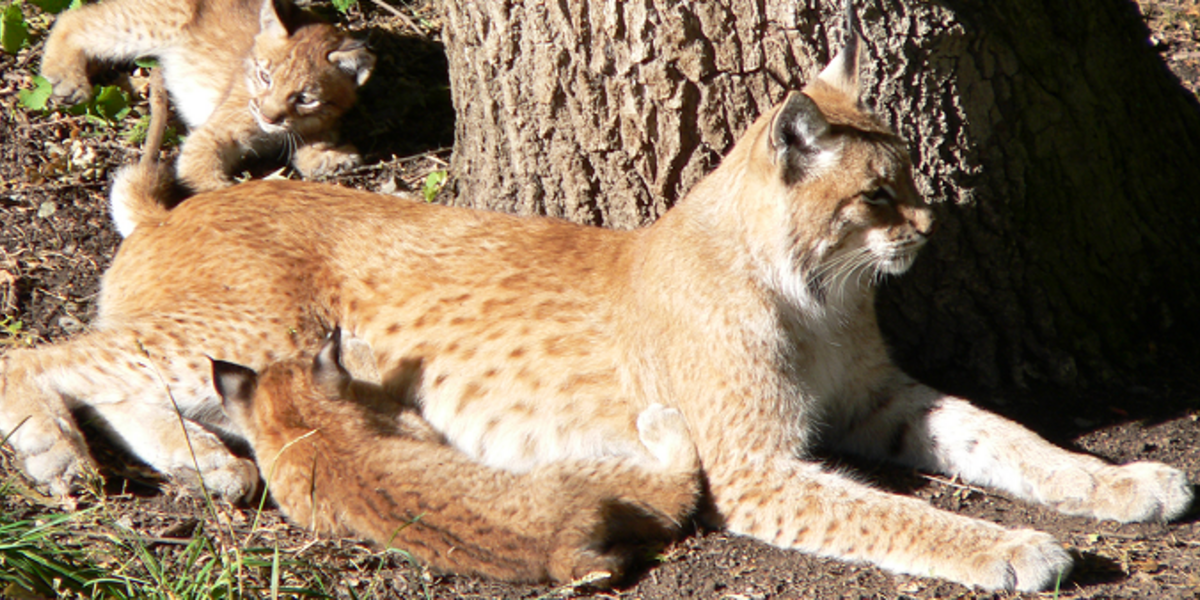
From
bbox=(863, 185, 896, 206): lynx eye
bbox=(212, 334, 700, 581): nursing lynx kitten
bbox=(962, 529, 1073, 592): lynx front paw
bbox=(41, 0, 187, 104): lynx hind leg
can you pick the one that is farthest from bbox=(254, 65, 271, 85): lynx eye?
bbox=(962, 529, 1073, 592): lynx front paw

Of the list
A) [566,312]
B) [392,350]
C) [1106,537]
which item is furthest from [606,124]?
[1106,537]

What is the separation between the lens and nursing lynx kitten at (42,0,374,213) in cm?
584

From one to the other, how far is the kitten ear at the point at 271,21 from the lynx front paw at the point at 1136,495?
15.6 ft

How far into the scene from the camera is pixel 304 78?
591 cm

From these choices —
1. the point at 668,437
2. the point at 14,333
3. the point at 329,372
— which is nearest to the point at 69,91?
the point at 14,333

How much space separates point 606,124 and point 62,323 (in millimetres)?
2499

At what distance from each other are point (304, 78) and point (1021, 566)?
446 centimetres

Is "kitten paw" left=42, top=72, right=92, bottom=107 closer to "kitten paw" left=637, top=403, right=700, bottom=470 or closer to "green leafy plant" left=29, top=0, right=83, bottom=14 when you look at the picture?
"green leafy plant" left=29, top=0, right=83, bottom=14

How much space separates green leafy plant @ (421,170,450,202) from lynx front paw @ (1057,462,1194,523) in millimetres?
3179

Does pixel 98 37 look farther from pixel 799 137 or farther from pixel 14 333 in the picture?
pixel 799 137

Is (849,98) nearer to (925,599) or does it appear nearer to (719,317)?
(719,317)

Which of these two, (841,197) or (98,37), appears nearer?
(841,197)

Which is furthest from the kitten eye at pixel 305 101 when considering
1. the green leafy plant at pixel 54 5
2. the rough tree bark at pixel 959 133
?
the rough tree bark at pixel 959 133

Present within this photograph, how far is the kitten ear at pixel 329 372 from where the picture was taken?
367cm
